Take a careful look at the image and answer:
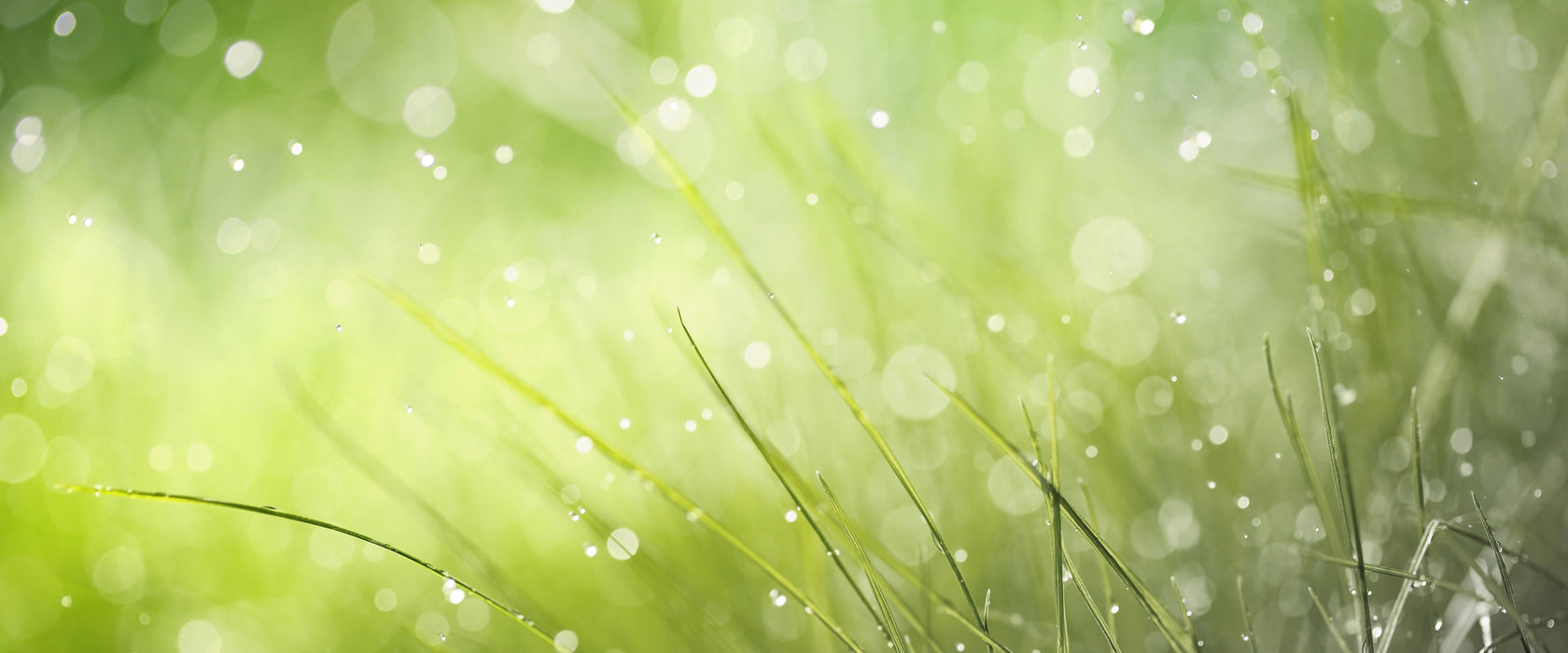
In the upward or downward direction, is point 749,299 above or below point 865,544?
below

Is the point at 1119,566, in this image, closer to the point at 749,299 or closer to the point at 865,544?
the point at 865,544

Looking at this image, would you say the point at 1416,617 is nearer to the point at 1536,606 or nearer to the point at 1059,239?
the point at 1536,606

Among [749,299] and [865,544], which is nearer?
[865,544]

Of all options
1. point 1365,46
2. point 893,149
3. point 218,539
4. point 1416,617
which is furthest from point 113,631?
point 1365,46

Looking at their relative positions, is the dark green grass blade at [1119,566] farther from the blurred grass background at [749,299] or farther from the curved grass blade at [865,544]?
the blurred grass background at [749,299]

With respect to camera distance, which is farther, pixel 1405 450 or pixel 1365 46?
pixel 1365 46

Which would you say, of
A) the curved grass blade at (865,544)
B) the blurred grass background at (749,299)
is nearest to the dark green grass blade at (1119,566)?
the curved grass blade at (865,544)

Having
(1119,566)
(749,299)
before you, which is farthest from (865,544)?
(749,299)

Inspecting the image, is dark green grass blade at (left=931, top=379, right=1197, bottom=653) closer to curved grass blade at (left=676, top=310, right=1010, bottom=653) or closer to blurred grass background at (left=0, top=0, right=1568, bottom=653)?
curved grass blade at (left=676, top=310, right=1010, bottom=653)

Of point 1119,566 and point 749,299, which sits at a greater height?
point 1119,566
